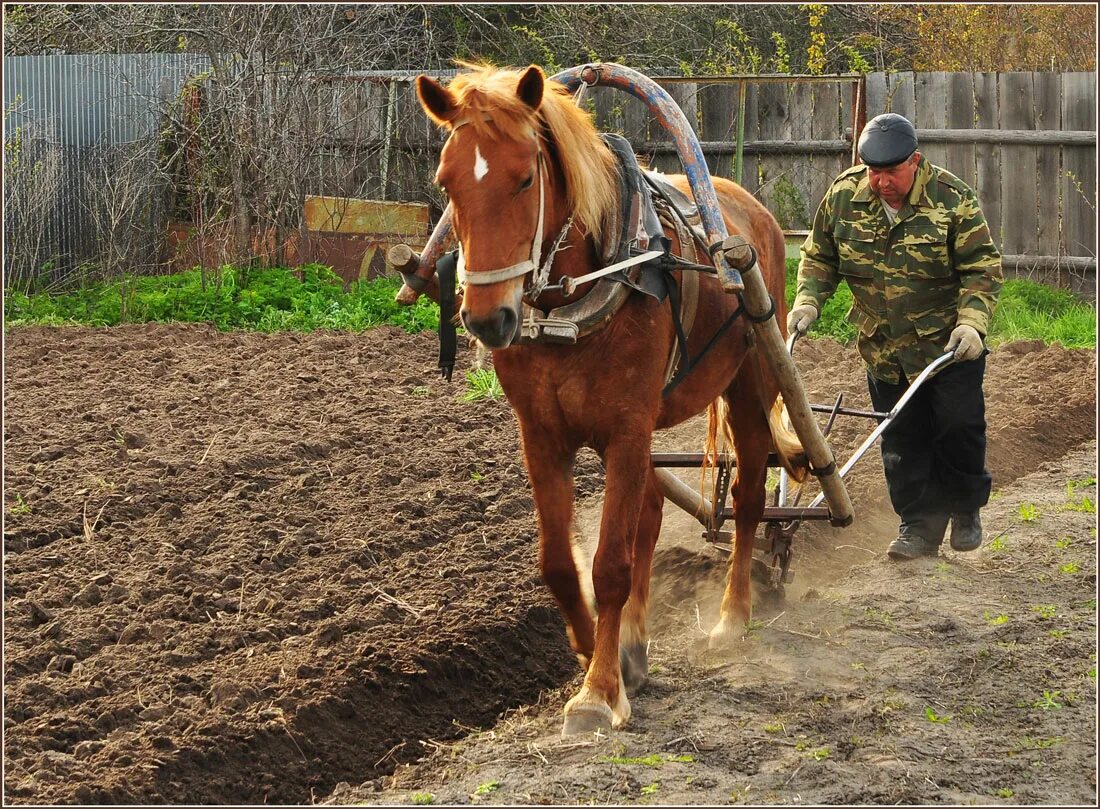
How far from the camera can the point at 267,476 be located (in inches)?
273

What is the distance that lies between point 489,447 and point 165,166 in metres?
8.08

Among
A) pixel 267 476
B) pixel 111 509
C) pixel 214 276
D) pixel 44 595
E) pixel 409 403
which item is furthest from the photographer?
pixel 214 276

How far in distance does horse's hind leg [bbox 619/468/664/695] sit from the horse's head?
1203 mm

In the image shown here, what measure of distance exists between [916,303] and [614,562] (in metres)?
2.50

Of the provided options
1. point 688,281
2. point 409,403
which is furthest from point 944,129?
point 688,281

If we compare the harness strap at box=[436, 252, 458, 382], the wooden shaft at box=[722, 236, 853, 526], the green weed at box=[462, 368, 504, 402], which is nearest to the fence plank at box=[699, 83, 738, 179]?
the green weed at box=[462, 368, 504, 402]

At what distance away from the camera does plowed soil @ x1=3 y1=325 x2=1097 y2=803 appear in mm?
3941

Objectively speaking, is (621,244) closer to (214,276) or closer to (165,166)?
(214,276)

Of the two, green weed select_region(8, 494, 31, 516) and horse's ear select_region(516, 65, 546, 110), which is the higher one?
horse's ear select_region(516, 65, 546, 110)

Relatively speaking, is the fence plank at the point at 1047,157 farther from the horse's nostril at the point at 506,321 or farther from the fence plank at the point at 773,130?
the horse's nostril at the point at 506,321

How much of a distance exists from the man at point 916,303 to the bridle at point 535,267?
2.14m

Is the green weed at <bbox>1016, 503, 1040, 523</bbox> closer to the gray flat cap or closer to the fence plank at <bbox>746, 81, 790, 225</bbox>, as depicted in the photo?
the gray flat cap

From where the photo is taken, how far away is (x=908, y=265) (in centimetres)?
600

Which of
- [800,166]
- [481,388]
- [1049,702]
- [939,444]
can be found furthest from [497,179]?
[800,166]
